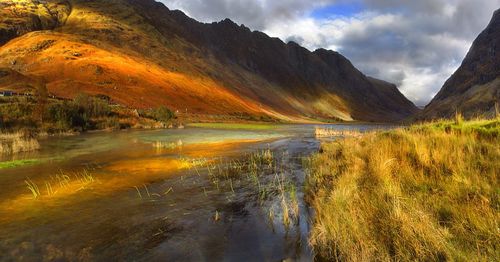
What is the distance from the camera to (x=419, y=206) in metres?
6.66

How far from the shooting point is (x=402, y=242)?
5664mm

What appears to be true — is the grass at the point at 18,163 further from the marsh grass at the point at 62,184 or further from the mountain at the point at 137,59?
the mountain at the point at 137,59

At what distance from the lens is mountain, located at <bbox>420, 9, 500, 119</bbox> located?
99.0 m

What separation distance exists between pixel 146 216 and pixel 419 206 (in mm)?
6586

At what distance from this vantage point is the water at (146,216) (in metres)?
7.59

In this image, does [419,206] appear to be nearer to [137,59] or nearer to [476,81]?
[137,59]

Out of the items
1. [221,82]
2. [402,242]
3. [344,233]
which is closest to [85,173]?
[344,233]

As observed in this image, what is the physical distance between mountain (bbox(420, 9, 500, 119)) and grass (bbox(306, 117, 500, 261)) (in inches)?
3658

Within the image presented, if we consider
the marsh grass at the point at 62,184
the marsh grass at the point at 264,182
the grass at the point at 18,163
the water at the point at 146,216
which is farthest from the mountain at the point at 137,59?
the water at the point at 146,216

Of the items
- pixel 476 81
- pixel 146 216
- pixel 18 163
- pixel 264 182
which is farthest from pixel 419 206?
pixel 476 81

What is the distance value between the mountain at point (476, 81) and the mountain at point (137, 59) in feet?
166

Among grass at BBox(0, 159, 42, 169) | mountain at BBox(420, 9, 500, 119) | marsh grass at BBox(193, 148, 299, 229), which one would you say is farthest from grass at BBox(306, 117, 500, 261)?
mountain at BBox(420, 9, 500, 119)

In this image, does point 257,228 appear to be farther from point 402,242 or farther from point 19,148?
point 19,148

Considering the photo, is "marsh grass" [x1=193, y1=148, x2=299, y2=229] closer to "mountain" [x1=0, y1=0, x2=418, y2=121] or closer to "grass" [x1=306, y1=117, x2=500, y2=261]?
"grass" [x1=306, y1=117, x2=500, y2=261]
